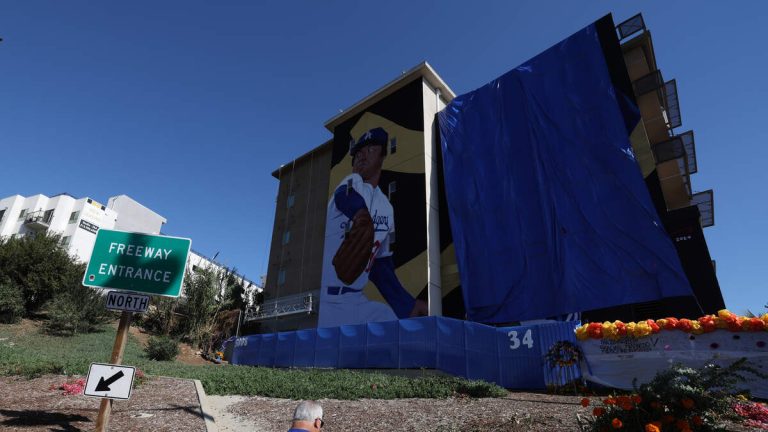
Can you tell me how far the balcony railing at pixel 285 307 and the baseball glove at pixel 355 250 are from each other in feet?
14.0

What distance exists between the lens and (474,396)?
1132cm

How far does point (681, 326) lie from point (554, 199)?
13364mm

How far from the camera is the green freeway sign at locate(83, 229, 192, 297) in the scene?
Result: 7.20 m

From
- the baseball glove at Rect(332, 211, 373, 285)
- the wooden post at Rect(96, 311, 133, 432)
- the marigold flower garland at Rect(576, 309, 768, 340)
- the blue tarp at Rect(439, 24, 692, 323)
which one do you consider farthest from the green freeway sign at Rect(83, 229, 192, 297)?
the baseball glove at Rect(332, 211, 373, 285)

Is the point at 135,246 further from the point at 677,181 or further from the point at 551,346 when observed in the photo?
the point at 677,181

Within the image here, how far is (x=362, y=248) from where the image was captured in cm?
3391

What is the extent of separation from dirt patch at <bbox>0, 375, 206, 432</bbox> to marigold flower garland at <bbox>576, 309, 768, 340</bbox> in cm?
1171

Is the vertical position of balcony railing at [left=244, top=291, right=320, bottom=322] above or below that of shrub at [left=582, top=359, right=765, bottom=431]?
above

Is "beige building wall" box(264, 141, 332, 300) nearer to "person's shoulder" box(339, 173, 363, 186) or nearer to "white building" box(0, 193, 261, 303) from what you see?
"person's shoulder" box(339, 173, 363, 186)

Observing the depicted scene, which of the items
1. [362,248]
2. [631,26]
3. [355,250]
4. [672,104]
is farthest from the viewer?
[355,250]

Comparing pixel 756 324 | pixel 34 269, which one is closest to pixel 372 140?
pixel 34 269

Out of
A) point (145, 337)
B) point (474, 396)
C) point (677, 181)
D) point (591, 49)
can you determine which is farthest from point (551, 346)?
point (145, 337)

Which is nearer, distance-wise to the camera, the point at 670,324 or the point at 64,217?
the point at 670,324

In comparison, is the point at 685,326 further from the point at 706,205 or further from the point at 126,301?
the point at 706,205
